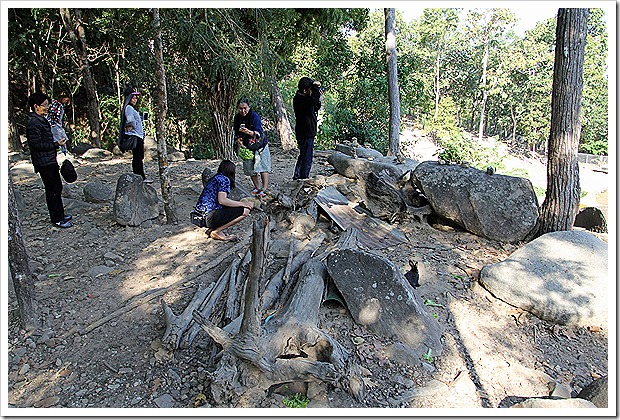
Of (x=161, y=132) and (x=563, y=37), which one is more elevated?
(x=563, y=37)

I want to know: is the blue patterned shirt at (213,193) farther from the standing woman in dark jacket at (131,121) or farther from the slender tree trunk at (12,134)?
the slender tree trunk at (12,134)

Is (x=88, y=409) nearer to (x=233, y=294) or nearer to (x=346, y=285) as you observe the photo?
(x=233, y=294)

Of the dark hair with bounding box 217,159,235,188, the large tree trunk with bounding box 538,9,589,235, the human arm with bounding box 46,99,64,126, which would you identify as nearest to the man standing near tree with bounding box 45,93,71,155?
the human arm with bounding box 46,99,64,126

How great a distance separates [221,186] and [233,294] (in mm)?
1820

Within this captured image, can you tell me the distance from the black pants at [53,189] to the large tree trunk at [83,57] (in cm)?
624

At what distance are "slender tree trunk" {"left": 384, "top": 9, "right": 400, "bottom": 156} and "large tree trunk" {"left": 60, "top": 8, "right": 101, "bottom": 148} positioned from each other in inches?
293

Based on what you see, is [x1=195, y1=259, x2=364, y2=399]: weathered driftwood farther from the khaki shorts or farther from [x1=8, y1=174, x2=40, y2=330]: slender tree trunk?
the khaki shorts

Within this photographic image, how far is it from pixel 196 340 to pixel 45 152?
11.2 feet

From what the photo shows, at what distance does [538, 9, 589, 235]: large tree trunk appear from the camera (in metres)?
5.24

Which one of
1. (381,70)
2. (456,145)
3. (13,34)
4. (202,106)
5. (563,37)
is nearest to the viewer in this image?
(563,37)

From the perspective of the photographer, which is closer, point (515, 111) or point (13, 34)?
point (13, 34)

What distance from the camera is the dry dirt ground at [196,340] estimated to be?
301cm

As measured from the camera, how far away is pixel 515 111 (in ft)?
106

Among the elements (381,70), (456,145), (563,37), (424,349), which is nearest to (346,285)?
(424,349)
